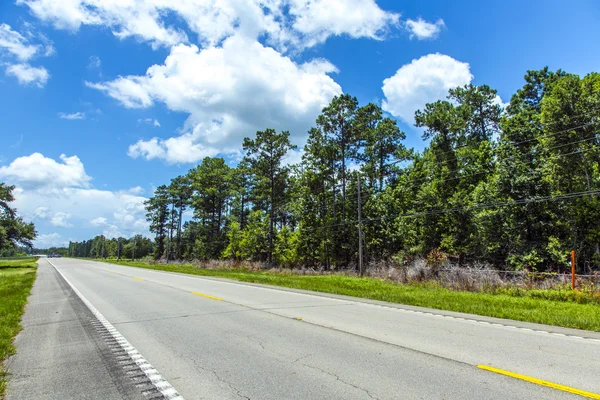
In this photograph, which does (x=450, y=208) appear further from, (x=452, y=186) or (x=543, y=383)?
(x=543, y=383)

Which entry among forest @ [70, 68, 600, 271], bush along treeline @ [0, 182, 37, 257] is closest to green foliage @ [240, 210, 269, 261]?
forest @ [70, 68, 600, 271]

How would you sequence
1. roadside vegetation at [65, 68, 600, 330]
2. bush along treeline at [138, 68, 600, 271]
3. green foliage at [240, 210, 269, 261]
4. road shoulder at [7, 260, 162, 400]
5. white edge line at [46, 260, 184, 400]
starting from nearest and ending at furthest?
white edge line at [46, 260, 184, 400]
road shoulder at [7, 260, 162, 400]
roadside vegetation at [65, 68, 600, 330]
bush along treeline at [138, 68, 600, 271]
green foliage at [240, 210, 269, 261]

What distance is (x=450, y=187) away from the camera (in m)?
35.0

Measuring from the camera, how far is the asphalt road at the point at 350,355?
4148mm

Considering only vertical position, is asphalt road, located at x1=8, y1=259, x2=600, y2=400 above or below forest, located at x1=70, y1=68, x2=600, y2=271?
below

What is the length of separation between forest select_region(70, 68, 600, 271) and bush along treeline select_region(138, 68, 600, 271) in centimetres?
11

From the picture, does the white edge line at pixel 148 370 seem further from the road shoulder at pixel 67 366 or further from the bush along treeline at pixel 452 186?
the bush along treeline at pixel 452 186

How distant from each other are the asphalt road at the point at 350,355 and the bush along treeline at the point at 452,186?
16092 millimetres

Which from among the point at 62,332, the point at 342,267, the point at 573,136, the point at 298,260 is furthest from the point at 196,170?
the point at 62,332

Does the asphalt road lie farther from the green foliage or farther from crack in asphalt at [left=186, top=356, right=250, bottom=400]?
the green foliage

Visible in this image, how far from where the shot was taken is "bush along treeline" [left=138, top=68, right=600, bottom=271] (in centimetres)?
2417

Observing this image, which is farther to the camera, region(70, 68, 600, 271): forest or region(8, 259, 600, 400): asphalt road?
region(70, 68, 600, 271): forest

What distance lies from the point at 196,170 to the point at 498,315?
221 ft

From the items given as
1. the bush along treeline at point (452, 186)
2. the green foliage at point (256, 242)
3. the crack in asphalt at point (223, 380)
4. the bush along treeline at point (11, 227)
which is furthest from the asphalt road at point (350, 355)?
the bush along treeline at point (11, 227)
